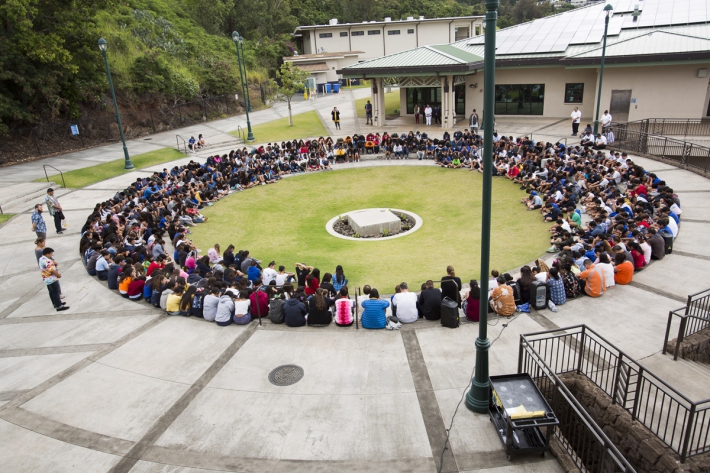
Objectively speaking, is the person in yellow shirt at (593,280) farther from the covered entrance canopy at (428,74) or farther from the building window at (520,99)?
the building window at (520,99)

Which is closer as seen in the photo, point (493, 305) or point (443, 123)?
point (493, 305)

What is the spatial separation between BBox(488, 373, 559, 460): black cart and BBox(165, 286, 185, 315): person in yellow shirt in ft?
25.1

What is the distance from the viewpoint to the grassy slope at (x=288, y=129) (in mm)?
33781

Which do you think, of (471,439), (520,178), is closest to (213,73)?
(520,178)

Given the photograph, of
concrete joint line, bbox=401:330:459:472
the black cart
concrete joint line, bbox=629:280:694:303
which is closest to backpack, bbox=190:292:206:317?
concrete joint line, bbox=401:330:459:472

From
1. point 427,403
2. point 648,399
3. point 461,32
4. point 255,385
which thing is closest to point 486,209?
point 427,403

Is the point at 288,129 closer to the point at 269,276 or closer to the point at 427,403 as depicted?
the point at 269,276

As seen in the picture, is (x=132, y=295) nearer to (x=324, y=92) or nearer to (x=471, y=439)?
(x=471, y=439)

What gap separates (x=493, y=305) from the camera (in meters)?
10.9

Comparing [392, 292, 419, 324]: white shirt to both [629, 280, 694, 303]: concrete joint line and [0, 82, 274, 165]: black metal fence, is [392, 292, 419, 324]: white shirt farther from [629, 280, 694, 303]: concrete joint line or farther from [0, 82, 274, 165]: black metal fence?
[0, 82, 274, 165]: black metal fence

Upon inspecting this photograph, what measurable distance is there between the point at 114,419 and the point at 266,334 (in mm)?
3405

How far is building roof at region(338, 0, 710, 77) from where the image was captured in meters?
27.2

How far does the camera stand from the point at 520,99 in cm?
3419

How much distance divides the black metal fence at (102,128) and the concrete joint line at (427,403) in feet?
96.9
